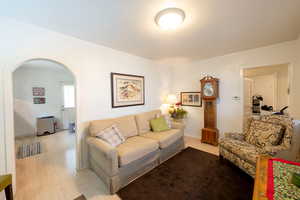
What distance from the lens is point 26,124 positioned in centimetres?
439

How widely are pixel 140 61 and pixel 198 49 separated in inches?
59.4

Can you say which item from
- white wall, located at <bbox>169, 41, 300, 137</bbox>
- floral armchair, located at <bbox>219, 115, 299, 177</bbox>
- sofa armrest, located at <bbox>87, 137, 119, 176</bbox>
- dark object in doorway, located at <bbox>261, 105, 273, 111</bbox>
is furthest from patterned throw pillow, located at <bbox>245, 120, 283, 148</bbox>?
dark object in doorway, located at <bbox>261, 105, 273, 111</bbox>

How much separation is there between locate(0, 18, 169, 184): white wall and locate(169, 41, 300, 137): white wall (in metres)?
1.43

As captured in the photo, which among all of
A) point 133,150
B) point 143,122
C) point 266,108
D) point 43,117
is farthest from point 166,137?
point 266,108

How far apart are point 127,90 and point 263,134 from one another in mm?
2831

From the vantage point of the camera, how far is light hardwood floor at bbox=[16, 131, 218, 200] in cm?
173

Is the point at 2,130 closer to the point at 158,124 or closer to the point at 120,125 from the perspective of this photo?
the point at 120,125

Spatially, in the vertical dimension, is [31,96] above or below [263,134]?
above

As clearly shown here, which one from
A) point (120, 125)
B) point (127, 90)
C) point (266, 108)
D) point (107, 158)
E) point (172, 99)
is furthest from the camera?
point (266, 108)

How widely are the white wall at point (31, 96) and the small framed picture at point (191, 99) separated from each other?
396cm

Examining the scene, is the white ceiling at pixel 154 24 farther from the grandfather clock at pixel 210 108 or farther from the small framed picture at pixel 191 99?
the small framed picture at pixel 191 99

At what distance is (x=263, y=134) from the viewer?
220 cm

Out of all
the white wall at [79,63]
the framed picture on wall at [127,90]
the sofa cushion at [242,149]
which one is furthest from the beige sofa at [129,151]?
the sofa cushion at [242,149]

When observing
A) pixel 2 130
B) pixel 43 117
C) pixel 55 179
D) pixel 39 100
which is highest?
pixel 39 100
